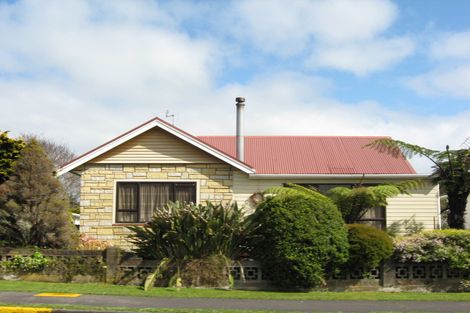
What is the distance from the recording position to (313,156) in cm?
1945

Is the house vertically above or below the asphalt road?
above

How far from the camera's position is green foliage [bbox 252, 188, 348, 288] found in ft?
38.1

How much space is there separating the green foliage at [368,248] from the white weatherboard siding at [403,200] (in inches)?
226

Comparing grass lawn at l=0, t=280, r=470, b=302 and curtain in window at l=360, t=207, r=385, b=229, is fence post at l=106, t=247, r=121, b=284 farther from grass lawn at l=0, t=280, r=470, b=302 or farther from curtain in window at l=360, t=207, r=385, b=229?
curtain in window at l=360, t=207, r=385, b=229

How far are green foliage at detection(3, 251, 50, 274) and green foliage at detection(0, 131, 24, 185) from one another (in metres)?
2.53

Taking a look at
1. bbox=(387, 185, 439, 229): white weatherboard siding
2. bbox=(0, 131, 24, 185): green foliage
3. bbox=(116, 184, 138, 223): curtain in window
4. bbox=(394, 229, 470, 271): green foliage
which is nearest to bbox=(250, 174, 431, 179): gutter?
bbox=(387, 185, 439, 229): white weatherboard siding

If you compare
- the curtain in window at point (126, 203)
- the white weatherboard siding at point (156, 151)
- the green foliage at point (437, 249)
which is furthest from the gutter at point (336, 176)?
the green foliage at point (437, 249)

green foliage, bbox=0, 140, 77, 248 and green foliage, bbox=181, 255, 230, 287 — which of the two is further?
green foliage, bbox=0, 140, 77, 248

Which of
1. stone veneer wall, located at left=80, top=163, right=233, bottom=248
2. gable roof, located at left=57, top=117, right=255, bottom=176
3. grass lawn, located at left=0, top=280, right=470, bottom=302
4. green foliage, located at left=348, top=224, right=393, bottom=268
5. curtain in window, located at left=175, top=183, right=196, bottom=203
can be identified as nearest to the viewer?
grass lawn, located at left=0, top=280, right=470, bottom=302

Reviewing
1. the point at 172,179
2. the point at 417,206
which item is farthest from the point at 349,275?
the point at 172,179

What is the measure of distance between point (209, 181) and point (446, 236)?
7560 mm

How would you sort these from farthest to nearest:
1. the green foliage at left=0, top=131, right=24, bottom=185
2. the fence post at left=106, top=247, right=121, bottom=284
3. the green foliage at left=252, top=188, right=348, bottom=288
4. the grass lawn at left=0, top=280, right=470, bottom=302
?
the green foliage at left=0, top=131, right=24, bottom=185
the fence post at left=106, top=247, right=121, bottom=284
the green foliage at left=252, top=188, right=348, bottom=288
the grass lawn at left=0, top=280, right=470, bottom=302


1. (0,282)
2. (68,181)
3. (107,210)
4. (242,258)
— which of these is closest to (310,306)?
(242,258)

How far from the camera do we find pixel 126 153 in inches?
686
